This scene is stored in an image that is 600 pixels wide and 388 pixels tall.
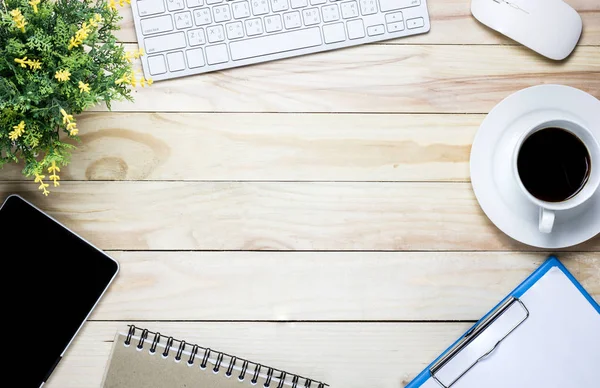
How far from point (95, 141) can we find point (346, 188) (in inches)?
14.9

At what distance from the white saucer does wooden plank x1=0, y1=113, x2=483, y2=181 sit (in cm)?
6

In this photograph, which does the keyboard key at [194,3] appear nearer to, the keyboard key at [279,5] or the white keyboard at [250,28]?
the white keyboard at [250,28]

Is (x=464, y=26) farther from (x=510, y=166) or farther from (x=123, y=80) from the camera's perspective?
(x=123, y=80)

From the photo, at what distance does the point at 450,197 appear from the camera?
87cm

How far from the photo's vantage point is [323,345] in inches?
33.5

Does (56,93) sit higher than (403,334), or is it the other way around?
(56,93)

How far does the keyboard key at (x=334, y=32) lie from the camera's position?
0.85 metres

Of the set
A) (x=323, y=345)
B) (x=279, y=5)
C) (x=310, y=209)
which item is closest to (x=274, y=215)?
(x=310, y=209)

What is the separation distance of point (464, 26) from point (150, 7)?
0.47 meters

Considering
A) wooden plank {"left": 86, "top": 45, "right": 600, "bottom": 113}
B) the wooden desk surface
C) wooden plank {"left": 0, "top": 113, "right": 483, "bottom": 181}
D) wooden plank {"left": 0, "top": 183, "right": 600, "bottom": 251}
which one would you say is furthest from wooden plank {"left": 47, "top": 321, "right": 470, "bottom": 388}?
wooden plank {"left": 86, "top": 45, "right": 600, "bottom": 113}

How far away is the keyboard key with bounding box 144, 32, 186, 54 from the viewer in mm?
838

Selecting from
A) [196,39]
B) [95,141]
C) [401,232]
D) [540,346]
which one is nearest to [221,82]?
[196,39]

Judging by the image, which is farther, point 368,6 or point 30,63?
point 368,6

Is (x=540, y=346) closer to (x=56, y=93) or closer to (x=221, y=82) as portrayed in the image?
(x=221, y=82)
